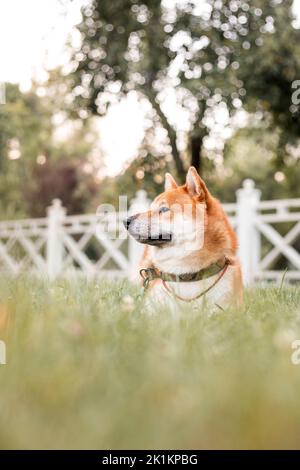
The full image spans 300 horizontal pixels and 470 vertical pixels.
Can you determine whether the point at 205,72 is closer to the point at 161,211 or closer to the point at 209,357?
the point at 161,211

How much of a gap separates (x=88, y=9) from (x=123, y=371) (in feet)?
28.6

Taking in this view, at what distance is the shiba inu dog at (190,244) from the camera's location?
121 inches

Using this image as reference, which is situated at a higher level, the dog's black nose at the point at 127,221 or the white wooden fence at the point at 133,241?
the white wooden fence at the point at 133,241

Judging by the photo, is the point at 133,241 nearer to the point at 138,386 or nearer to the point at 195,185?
the point at 195,185

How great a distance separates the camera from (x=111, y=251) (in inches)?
411

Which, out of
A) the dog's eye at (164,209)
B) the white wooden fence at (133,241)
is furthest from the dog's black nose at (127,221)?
the white wooden fence at (133,241)

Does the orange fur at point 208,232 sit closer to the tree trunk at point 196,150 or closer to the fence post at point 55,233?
the tree trunk at point 196,150

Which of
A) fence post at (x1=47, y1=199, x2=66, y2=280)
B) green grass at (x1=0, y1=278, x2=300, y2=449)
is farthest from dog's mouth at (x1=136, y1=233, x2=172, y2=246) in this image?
fence post at (x1=47, y1=199, x2=66, y2=280)

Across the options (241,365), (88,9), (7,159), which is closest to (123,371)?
(241,365)

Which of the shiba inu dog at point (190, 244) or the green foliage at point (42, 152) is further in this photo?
the green foliage at point (42, 152)

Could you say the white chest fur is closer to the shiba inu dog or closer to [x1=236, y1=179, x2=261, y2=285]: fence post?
the shiba inu dog

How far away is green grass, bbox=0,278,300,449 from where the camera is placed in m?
1.23
